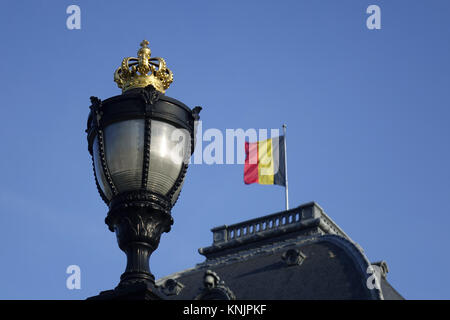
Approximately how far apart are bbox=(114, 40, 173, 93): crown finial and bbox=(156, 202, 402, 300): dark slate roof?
2201 cm

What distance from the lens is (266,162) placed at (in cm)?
4131

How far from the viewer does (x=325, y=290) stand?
3297 centimetres

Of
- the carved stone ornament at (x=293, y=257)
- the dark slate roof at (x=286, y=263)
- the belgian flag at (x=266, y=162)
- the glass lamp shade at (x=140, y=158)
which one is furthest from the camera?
the belgian flag at (x=266, y=162)

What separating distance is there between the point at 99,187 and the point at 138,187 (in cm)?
61

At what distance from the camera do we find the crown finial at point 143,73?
30.6 ft

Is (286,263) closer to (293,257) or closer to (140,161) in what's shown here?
(293,257)

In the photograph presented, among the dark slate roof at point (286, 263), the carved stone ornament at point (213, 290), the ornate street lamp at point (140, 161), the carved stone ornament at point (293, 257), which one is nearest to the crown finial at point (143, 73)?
the ornate street lamp at point (140, 161)

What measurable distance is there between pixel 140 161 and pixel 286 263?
89.6ft

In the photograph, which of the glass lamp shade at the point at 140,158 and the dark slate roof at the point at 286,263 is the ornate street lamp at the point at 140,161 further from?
the dark slate roof at the point at 286,263

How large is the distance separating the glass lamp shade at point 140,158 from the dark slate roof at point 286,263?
884 inches

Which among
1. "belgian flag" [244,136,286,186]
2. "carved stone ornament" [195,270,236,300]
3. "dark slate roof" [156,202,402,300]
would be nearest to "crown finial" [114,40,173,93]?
"dark slate roof" [156,202,402,300]

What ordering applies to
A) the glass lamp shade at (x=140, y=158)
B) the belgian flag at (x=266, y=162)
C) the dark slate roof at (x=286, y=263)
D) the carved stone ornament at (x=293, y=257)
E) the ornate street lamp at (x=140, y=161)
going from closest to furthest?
the ornate street lamp at (x=140, y=161)
the glass lamp shade at (x=140, y=158)
the dark slate roof at (x=286, y=263)
the carved stone ornament at (x=293, y=257)
the belgian flag at (x=266, y=162)

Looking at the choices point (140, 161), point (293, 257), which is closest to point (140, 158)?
point (140, 161)

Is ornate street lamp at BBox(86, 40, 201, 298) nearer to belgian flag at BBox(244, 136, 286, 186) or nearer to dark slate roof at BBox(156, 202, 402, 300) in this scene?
dark slate roof at BBox(156, 202, 402, 300)
